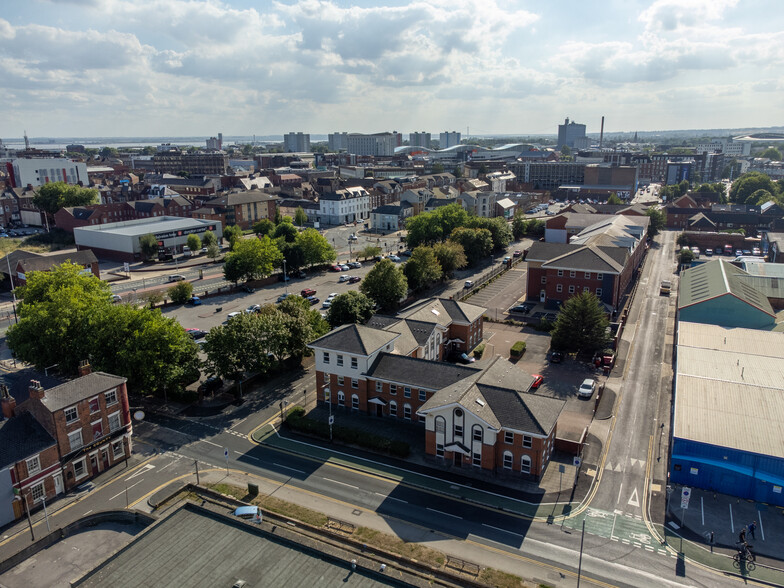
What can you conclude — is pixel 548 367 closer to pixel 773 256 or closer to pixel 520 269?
pixel 520 269

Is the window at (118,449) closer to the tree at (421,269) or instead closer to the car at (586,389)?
the car at (586,389)

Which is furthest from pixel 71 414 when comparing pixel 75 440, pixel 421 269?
pixel 421 269

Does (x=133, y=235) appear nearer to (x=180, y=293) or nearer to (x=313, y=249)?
(x=180, y=293)

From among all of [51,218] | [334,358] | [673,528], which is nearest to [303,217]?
[51,218]

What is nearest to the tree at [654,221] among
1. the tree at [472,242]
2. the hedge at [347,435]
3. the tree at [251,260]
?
the tree at [472,242]

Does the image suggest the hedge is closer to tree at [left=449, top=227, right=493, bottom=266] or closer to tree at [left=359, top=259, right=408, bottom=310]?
tree at [left=359, top=259, right=408, bottom=310]
